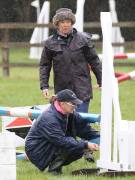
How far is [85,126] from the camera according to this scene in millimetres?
8172

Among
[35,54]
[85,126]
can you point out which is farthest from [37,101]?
[35,54]

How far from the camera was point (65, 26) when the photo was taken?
840 cm

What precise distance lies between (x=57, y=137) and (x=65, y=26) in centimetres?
138

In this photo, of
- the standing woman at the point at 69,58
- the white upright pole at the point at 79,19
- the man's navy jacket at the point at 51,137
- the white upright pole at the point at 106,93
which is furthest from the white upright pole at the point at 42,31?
the white upright pole at the point at 106,93

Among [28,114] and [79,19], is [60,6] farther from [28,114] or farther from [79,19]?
[28,114]

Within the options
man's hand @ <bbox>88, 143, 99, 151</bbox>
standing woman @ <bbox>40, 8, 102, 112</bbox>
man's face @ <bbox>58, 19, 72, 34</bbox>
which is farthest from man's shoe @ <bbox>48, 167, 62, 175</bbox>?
man's face @ <bbox>58, 19, 72, 34</bbox>

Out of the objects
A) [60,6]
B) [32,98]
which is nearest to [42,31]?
[32,98]

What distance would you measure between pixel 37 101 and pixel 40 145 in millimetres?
7076

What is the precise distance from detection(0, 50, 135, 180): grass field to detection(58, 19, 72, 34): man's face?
4.68ft

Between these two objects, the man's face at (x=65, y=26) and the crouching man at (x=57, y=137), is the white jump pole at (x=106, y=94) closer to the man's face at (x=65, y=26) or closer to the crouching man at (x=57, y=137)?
the crouching man at (x=57, y=137)

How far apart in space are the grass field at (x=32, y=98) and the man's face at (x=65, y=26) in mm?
1426

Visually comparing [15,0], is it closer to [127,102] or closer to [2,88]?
[2,88]

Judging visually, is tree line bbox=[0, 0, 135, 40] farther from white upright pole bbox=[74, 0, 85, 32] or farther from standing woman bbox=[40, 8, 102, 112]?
standing woman bbox=[40, 8, 102, 112]

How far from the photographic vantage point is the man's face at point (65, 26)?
839cm
